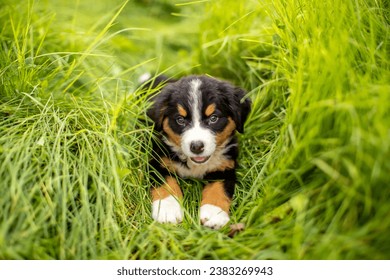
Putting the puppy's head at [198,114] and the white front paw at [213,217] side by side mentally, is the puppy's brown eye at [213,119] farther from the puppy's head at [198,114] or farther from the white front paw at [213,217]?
the white front paw at [213,217]

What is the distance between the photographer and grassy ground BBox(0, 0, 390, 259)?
2625 mm

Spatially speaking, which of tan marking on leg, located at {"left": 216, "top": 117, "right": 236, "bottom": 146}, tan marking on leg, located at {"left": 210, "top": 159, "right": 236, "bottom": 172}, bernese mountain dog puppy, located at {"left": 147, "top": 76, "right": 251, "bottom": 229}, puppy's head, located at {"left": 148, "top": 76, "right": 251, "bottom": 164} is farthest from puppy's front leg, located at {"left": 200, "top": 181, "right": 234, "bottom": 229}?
tan marking on leg, located at {"left": 216, "top": 117, "right": 236, "bottom": 146}

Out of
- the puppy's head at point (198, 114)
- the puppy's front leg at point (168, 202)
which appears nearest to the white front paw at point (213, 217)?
the puppy's front leg at point (168, 202)

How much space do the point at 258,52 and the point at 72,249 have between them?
9.84 ft

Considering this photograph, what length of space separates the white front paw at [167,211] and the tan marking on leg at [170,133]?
492mm

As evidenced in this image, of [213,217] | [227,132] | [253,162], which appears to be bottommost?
[213,217]

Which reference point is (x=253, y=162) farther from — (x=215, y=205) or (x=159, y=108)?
(x=159, y=108)

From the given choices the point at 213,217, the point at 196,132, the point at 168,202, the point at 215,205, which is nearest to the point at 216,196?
the point at 215,205

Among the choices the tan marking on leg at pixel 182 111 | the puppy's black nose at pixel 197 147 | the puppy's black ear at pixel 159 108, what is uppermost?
the puppy's black ear at pixel 159 108

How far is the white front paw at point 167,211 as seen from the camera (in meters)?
3.42

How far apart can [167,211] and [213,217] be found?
0.37 meters

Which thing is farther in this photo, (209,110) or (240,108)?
(240,108)

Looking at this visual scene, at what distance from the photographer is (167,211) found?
347cm

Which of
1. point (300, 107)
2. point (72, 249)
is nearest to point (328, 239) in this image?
point (300, 107)
